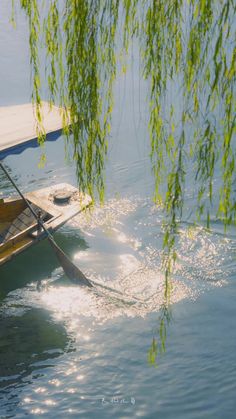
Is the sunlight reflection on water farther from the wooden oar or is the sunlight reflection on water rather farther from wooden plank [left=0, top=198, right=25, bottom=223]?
wooden plank [left=0, top=198, right=25, bottom=223]

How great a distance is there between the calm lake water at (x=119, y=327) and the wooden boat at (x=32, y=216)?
4.07ft

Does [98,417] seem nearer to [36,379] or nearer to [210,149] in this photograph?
[36,379]

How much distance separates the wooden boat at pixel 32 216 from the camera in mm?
10984

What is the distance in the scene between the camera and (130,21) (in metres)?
3.29

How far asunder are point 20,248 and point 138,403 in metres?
4.45

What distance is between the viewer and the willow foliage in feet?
9.43

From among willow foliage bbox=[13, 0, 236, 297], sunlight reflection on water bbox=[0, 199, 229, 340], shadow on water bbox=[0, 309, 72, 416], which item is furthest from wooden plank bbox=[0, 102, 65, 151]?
willow foliage bbox=[13, 0, 236, 297]

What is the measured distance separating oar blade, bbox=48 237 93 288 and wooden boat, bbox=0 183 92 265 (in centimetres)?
61

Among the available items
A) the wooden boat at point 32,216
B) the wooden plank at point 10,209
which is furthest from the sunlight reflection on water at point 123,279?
the wooden plank at point 10,209

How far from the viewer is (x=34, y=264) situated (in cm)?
1280

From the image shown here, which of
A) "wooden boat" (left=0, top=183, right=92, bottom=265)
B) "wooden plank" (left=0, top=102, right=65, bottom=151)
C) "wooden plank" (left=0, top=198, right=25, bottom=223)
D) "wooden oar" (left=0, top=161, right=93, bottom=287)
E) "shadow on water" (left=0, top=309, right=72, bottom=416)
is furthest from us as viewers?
"wooden plank" (left=0, top=198, right=25, bottom=223)

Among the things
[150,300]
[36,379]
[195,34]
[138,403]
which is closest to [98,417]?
[138,403]

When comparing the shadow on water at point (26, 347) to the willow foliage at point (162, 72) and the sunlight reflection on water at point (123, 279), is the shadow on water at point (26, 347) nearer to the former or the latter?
the sunlight reflection on water at point (123, 279)

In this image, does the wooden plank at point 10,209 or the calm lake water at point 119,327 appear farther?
the wooden plank at point 10,209
